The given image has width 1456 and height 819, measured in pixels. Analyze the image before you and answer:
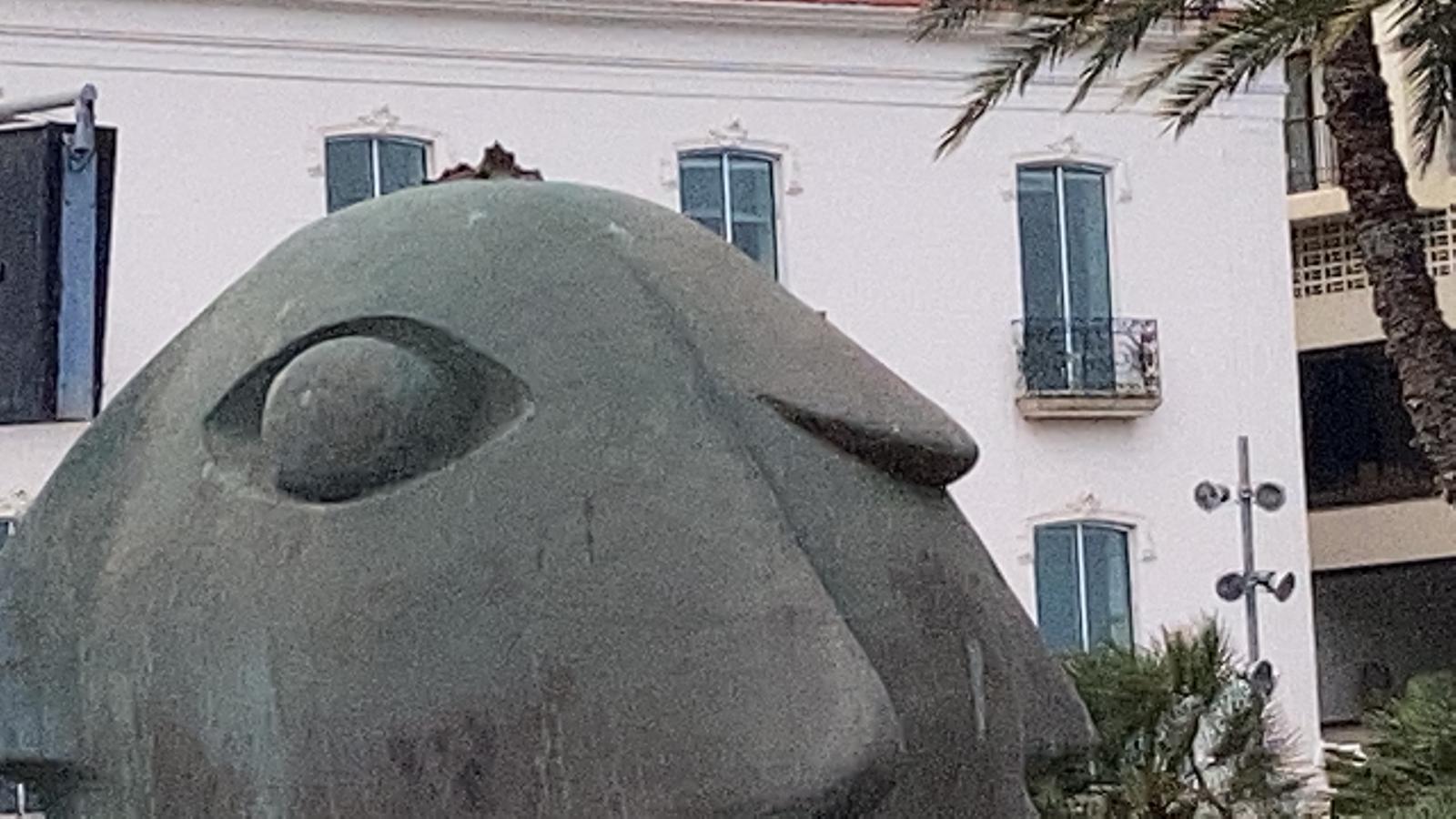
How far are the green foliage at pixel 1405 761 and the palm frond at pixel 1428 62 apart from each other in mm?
2735

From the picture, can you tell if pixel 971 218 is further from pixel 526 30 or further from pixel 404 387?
pixel 404 387

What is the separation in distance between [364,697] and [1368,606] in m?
26.8

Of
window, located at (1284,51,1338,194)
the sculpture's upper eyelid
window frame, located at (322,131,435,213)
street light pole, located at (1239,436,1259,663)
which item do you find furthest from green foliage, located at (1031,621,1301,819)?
window, located at (1284,51,1338,194)

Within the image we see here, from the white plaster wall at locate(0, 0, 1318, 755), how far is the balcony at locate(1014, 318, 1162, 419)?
16cm

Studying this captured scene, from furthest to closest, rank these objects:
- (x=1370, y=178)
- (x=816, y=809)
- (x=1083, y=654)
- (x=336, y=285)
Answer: (x=1370, y=178), (x=1083, y=654), (x=336, y=285), (x=816, y=809)

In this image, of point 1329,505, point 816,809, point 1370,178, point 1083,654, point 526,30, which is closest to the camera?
point 816,809

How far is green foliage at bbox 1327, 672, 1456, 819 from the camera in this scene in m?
11.0

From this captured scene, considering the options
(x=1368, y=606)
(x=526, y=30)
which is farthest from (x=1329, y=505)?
(x=526, y=30)

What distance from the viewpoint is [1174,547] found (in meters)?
24.3

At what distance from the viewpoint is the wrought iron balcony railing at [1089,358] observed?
23.6 meters

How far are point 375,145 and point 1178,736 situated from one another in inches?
459

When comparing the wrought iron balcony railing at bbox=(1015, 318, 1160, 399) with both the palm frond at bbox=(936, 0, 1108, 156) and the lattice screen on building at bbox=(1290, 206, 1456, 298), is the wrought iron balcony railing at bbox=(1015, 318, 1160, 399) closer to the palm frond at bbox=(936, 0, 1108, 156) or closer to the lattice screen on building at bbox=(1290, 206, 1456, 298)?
the lattice screen on building at bbox=(1290, 206, 1456, 298)

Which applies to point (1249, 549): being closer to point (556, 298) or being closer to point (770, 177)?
point (770, 177)

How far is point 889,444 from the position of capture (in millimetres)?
3027
